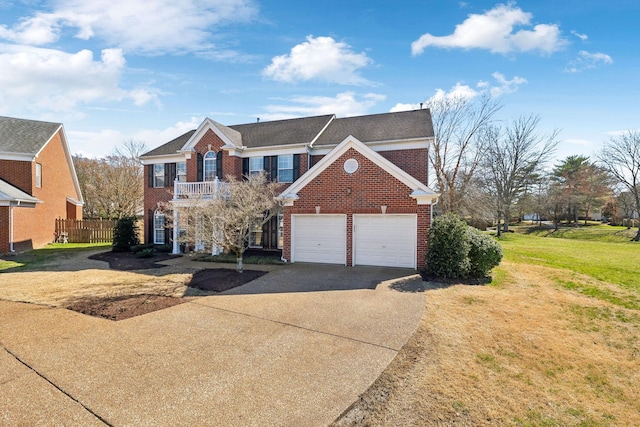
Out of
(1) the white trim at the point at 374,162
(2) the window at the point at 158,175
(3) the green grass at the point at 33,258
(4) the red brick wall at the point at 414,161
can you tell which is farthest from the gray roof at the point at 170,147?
(4) the red brick wall at the point at 414,161

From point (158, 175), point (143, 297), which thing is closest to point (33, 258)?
point (158, 175)

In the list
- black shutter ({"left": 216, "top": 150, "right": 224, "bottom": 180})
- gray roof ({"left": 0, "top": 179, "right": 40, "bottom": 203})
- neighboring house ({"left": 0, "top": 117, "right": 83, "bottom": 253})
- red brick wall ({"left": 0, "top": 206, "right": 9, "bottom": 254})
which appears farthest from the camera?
black shutter ({"left": 216, "top": 150, "right": 224, "bottom": 180})

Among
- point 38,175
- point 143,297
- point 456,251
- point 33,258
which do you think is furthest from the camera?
point 38,175

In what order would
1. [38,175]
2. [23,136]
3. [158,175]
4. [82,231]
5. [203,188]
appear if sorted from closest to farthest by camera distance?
1. [203,188]
2. [158,175]
3. [38,175]
4. [23,136]
5. [82,231]

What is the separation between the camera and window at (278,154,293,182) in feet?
56.0

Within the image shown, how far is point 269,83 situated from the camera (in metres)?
15.7

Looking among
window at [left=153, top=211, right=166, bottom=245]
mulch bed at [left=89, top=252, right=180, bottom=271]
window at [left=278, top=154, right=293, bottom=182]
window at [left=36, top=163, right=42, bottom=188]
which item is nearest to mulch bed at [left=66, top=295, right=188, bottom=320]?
mulch bed at [left=89, top=252, right=180, bottom=271]

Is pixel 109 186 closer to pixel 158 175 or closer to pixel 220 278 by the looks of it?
pixel 158 175

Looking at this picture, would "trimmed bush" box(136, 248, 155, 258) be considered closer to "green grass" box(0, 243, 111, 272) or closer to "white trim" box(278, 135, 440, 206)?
"green grass" box(0, 243, 111, 272)

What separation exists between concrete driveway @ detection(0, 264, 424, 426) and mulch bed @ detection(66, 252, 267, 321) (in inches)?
14.7

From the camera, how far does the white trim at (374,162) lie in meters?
11.7

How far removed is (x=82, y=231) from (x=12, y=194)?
5.65m

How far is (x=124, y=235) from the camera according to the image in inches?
674

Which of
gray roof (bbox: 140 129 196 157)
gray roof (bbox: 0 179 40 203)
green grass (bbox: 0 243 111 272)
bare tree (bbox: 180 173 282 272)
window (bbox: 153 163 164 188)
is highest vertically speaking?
gray roof (bbox: 140 129 196 157)
